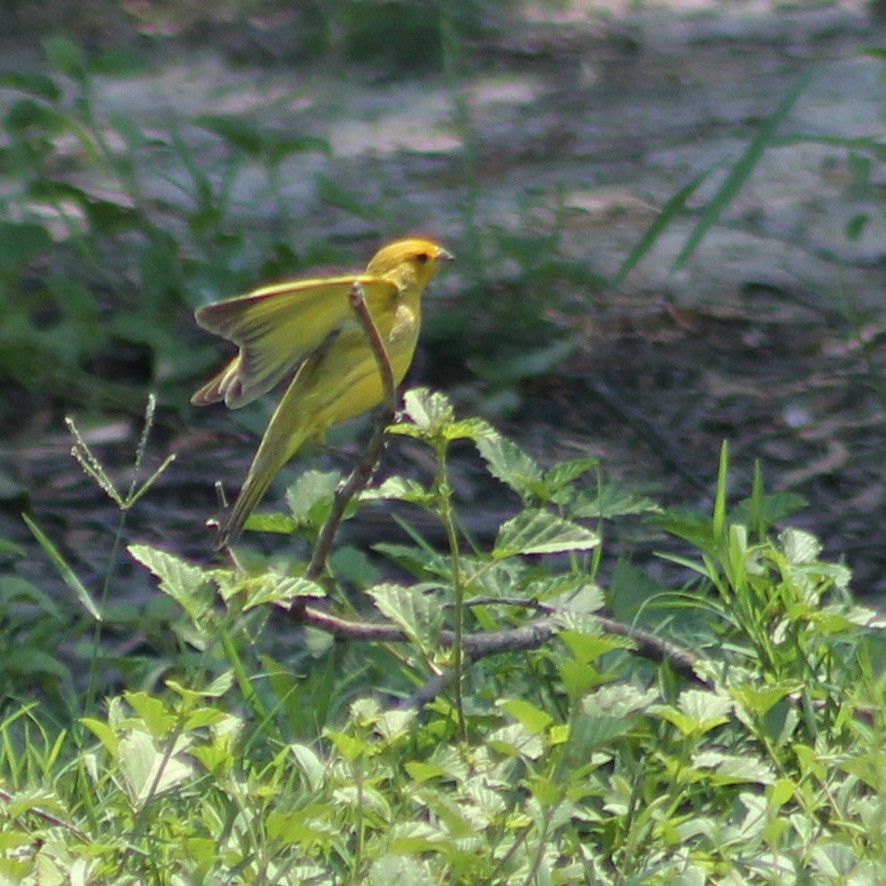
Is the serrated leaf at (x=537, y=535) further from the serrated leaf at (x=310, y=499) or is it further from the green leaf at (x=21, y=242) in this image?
the green leaf at (x=21, y=242)

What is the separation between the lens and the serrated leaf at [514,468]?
3.02 metres

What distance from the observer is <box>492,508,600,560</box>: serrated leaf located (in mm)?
2754

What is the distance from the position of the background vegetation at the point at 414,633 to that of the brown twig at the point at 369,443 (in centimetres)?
4

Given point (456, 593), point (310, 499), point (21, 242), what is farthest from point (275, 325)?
point (21, 242)

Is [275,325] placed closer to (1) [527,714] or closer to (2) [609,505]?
(2) [609,505]

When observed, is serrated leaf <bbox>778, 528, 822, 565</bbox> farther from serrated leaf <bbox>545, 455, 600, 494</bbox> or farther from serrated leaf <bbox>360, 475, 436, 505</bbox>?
serrated leaf <bbox>360, 475, 436, 505</bbox>

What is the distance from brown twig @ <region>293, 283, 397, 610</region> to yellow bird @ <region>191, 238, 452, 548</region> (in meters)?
0.20

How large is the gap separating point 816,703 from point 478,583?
26.6 inches

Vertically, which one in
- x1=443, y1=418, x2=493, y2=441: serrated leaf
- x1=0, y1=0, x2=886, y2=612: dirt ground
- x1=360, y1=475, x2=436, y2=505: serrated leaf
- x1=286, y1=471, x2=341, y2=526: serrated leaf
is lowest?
x1=0, y1=0, x2=886, y2=612: dirt ground

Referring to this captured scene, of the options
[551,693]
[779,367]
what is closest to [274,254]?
[779,367]

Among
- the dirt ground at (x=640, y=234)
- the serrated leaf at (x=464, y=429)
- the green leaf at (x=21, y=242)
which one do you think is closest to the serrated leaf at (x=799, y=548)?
the serrated leaf at (x=464, y=429)

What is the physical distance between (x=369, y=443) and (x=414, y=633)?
33cm

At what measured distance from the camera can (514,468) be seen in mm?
3049

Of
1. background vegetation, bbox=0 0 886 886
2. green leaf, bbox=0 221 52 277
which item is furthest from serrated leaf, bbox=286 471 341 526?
green leaf, bbox=0 221 52 277
